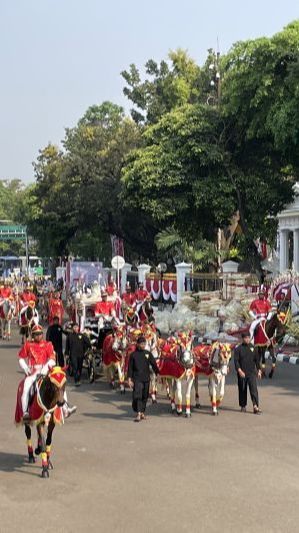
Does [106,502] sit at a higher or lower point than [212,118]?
lower

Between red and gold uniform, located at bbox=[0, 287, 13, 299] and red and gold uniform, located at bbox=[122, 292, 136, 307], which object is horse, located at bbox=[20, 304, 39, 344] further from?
red and gold uniform, located at bbox=[0, 287, 13, 299]

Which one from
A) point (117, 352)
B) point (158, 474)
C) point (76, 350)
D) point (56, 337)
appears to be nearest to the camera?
point (158, 474)

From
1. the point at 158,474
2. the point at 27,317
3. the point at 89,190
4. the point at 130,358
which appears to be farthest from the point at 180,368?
the point at 89,190

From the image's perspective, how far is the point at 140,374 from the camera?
13258mm

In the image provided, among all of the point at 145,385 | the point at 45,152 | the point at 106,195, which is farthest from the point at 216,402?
the point at 45,152

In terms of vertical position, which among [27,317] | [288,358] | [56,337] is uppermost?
[27,317]

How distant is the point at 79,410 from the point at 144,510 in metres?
6.29

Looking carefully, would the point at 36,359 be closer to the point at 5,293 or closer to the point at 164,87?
the point at 5,293

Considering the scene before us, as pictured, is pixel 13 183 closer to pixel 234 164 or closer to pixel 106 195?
pixel 106 195

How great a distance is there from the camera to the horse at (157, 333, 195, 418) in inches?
532

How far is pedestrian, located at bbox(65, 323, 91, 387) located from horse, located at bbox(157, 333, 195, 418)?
3.79 metres

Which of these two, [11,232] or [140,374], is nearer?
[140,374]

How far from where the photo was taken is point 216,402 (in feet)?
45.1

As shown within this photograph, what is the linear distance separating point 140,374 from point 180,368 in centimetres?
80
